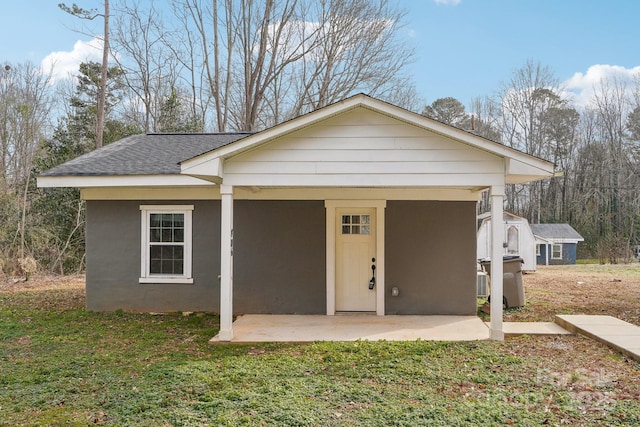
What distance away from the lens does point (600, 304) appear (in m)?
9.60

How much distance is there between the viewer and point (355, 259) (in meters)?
8.80

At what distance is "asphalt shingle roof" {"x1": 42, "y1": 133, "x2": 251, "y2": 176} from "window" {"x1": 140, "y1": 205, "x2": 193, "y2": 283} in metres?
0.84

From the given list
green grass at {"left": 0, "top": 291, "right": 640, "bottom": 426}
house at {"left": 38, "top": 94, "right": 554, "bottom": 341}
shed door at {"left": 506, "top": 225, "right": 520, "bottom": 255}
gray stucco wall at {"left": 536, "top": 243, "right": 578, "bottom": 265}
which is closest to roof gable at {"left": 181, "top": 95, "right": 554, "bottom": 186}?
house at {"left": 38, "top": 94, "right": 554, "bottom": 341}

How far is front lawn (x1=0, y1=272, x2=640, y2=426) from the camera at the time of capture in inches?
161

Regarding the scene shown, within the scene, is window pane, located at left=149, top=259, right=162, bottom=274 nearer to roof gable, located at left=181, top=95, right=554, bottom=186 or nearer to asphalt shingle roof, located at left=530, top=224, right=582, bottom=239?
roof gable, located at left=181, top=95, right=554, bottom=186

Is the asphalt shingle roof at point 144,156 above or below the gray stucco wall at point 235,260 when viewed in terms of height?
above

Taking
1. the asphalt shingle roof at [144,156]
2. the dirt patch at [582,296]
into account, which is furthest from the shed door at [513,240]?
the asphalt shingle roof at [144,156]

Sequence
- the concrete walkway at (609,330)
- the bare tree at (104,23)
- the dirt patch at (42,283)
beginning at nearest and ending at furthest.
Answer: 1. the concrete walkway at (609,330)
2. the dirt patch at (42,283)
3. the bare tree at (104,23)

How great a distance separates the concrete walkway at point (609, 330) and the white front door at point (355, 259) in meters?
3.17

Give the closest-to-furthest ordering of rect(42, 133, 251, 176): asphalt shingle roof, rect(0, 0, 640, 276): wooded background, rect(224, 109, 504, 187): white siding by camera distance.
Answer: rect(224, 109, 504, 187): white siding < rect(42, 133, 251, 176): asphalt shingle roof < rect(0, 0, 640, 276): wooded background

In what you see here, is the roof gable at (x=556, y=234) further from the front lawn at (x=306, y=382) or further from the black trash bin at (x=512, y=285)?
the front lawn at (x=306, y=382)

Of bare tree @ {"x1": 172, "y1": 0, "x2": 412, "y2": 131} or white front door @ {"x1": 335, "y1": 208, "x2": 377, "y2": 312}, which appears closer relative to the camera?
white front door @ {"x1": 335, "y1": 208, "x2": 377, "y2": 312}

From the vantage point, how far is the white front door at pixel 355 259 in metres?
8.77

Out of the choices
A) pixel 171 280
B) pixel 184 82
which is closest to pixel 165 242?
Result: pixel 171 280
